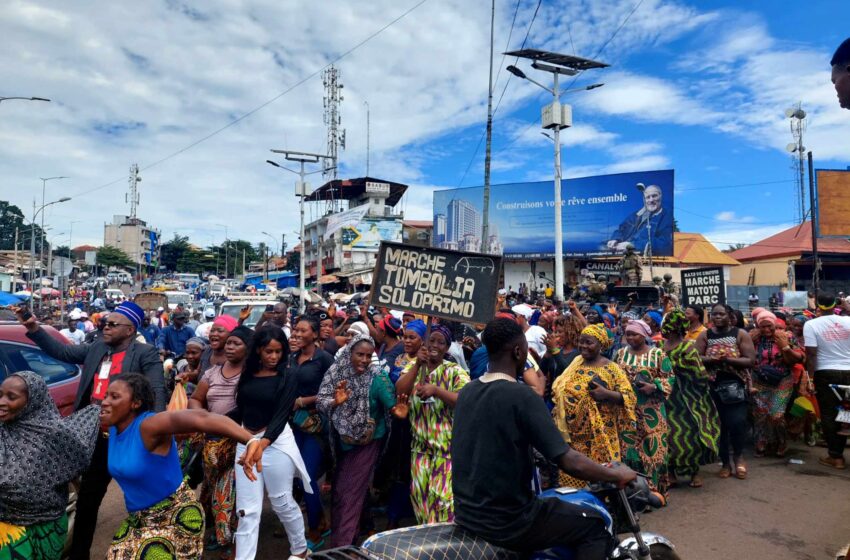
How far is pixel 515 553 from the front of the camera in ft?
8.02

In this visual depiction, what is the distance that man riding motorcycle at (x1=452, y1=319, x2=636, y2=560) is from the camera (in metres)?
2.34

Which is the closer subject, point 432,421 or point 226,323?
point 432,421

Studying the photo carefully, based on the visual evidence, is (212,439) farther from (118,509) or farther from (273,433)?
(118,509)

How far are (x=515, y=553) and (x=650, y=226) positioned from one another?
119ft

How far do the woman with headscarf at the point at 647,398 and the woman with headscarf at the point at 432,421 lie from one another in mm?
2014

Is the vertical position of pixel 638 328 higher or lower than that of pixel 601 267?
lower

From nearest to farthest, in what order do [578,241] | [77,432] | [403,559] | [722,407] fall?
1. [403,559]
2. [77,432]
3. [722,407]
4. [578,241]

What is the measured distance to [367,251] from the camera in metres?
52.2

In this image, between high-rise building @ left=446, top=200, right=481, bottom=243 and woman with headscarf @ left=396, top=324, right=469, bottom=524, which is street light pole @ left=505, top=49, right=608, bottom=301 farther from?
high-rise building @ left=446, top=200, right=481, bottom=243

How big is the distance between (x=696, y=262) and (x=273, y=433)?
42441mm

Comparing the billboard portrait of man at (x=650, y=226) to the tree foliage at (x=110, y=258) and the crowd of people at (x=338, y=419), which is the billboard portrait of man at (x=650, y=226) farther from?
the tree foliage at (x=110, y=258)

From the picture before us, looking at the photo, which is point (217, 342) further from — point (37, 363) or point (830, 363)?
point (830, 363)

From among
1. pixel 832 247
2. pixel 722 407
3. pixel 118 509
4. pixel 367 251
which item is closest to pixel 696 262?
pixel 832 247

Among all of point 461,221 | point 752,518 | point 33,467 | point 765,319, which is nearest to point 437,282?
point 33,467
